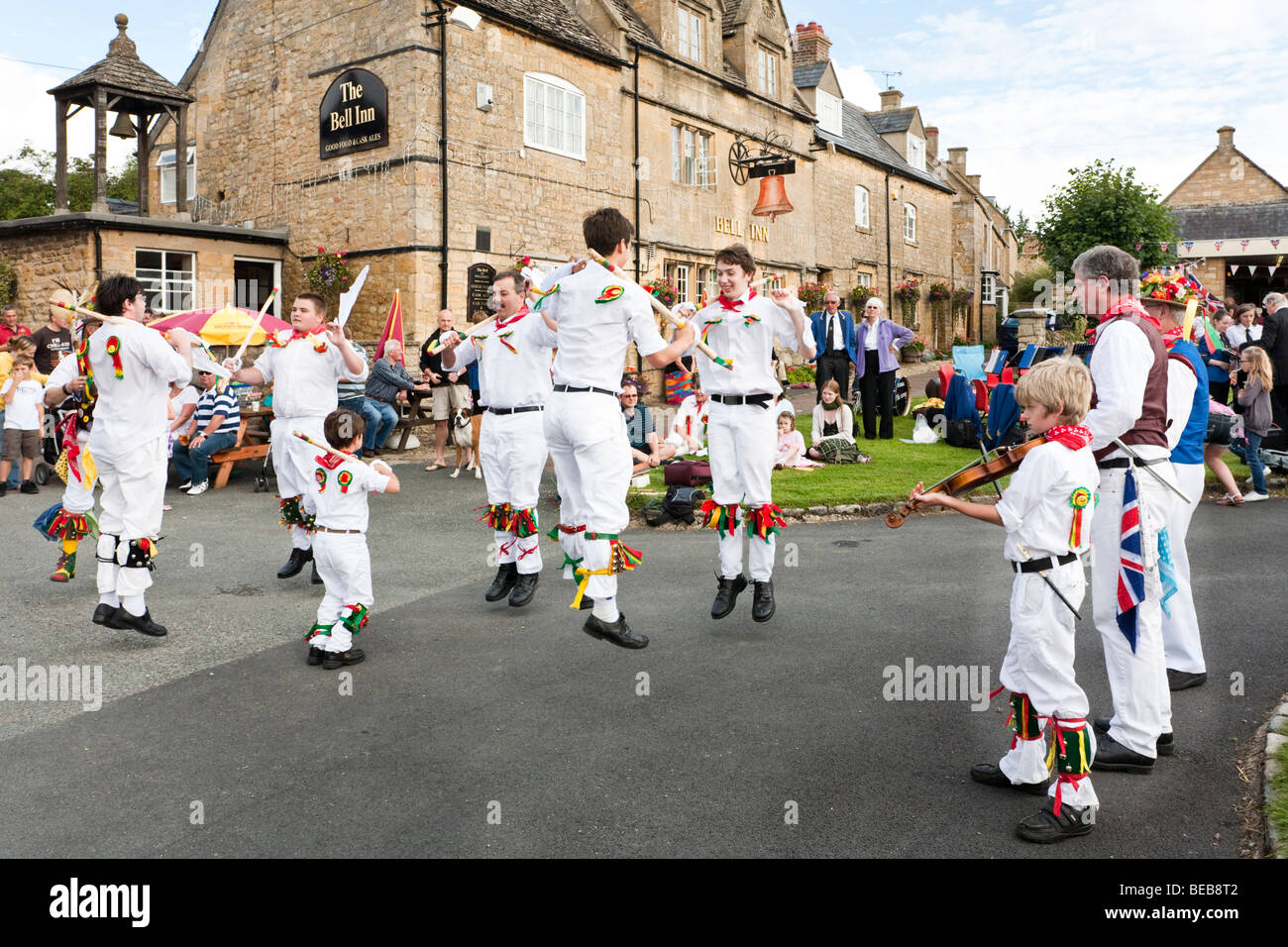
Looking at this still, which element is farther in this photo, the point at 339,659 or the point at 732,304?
the point at 732,304

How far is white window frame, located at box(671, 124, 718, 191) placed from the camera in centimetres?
2412

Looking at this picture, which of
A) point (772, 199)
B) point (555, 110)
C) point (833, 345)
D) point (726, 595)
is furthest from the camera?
point (772, 199)

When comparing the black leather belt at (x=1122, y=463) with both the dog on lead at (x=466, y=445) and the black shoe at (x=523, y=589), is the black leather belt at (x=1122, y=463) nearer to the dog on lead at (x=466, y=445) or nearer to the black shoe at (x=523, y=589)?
the black shoe at (x=523, y=589)

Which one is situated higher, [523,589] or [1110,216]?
[1110,216]

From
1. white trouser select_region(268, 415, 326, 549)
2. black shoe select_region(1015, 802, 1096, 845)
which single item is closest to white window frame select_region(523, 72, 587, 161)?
white trouser select_region(268, 415, 326, 549)

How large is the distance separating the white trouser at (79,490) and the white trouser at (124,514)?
1045 millimetres

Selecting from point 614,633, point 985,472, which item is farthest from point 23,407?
point 985,472

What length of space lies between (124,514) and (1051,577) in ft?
18.0

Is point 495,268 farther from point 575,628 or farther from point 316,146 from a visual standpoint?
point 575,628

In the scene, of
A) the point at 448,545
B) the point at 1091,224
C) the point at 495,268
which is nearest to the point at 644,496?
the point at 448,545

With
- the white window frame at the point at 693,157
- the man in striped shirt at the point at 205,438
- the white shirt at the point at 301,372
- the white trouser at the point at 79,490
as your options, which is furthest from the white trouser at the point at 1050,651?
the white window frame at the point at 693,157

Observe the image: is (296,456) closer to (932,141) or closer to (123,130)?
(123,130)

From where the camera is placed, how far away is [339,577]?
593cm
